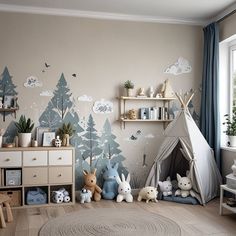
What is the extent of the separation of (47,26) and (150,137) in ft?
6.95

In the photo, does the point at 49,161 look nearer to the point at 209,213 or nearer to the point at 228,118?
the point at 209,213

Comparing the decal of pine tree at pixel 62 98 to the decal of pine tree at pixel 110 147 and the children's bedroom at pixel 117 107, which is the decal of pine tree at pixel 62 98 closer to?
the children's bedroom at pixel 117 107

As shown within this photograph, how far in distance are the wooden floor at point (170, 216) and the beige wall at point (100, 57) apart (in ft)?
2.59

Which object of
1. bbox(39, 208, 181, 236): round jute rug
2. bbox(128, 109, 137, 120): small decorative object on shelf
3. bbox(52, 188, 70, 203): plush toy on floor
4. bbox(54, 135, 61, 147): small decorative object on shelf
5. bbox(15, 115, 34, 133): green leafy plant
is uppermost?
bbox(128, 109, 137, 120): small decorative object on shelf

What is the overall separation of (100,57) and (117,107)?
743 millimetres

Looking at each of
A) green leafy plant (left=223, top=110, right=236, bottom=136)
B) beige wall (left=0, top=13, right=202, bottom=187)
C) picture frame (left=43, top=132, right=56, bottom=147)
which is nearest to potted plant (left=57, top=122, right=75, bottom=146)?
picture frame (left=43, top=132, right=56, bottom=147)

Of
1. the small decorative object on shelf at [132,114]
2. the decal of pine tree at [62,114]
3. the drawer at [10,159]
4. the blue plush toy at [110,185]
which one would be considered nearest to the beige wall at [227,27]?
the small decorative object on shelf at [132,114]

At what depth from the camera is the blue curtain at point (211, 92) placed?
177 inches

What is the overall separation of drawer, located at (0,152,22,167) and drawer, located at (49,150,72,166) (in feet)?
1.26

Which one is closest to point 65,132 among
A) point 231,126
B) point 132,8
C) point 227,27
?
point 132,8

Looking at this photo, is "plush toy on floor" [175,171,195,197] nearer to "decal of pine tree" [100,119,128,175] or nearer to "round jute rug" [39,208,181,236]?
"round jute rug" [39,208,181,236]

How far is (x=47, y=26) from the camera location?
4.34 metres

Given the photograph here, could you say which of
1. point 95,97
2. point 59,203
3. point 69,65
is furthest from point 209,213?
point 69,65

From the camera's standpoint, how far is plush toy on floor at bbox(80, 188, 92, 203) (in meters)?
4.13
